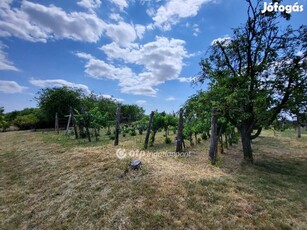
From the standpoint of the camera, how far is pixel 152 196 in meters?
4.31

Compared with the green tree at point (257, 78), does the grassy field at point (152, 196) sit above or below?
below

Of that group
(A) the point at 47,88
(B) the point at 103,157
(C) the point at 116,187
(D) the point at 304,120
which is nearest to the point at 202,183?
(C) the point at 116,187

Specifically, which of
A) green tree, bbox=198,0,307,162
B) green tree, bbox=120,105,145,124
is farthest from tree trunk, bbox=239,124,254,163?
green tree, bbox=120,105,145,124

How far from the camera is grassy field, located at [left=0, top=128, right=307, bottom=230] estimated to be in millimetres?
3711

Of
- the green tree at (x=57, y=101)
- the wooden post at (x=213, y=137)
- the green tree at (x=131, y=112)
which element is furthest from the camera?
the green tree at (x=131, y=112)

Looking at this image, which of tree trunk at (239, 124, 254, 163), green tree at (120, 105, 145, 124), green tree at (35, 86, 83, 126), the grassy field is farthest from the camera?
green tree at (120, 105, 145, 124)

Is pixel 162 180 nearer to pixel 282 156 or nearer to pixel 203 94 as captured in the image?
pixel 203 94

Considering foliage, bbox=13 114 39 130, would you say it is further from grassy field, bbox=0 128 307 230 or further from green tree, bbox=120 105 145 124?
grassy field, bbox=0 128 307 230

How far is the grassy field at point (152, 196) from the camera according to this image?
12.2ft

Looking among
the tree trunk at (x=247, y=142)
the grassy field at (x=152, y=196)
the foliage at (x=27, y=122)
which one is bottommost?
the grassy field at (x=152, y=196)

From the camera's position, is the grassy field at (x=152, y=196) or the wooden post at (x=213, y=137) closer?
the grassy field at (x=152, y=196)

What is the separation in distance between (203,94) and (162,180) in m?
4.04

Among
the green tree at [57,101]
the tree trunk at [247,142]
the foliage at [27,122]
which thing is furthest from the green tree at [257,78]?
the foliage at [27,122]

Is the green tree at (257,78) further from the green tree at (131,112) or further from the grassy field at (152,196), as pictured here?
the green tree at (131,112)
